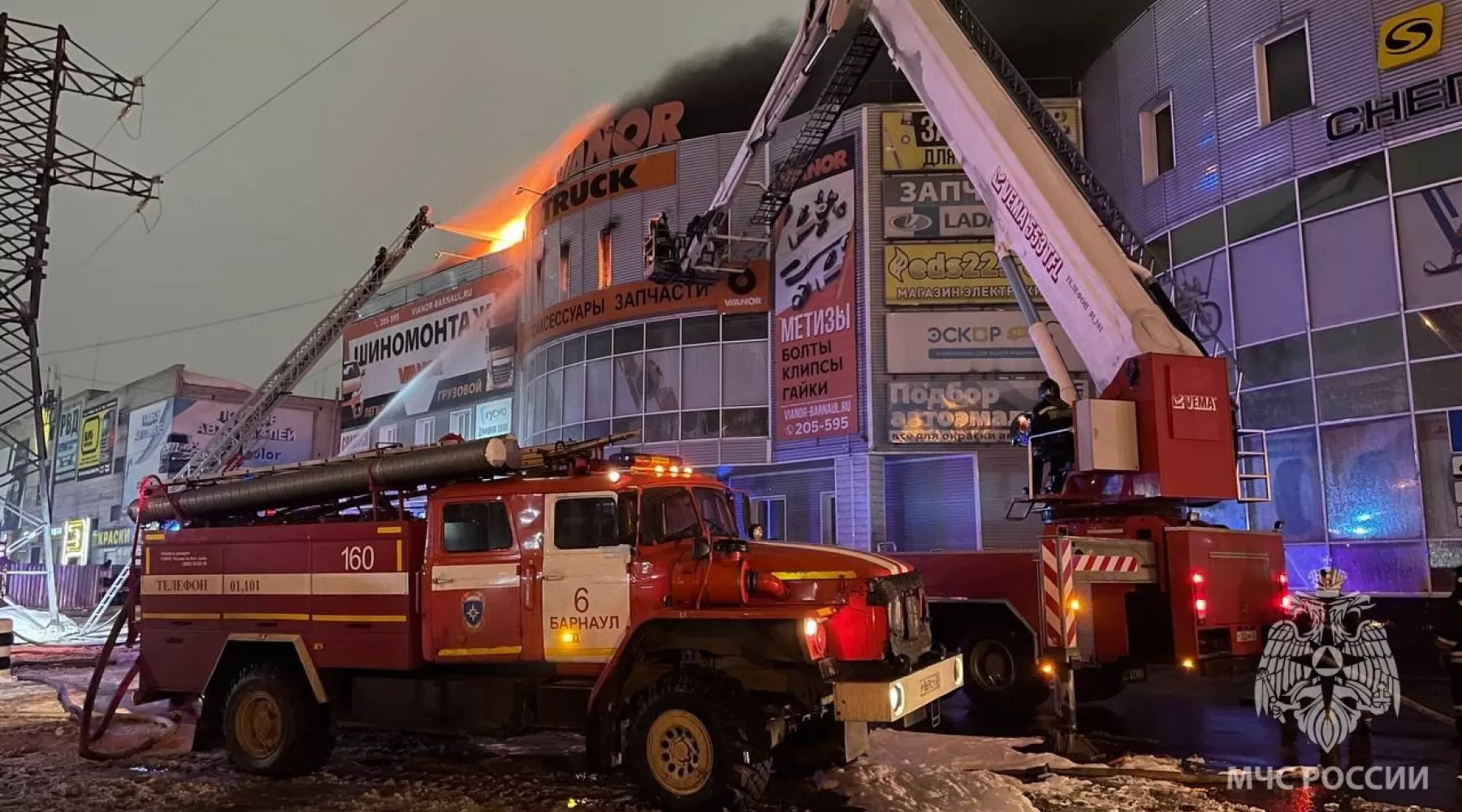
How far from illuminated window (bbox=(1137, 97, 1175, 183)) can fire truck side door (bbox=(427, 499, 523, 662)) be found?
631 inches

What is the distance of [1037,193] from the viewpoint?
415 inches

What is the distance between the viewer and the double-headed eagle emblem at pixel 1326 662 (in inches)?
344

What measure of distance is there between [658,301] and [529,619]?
1634cm

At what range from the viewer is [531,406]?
89.8ft

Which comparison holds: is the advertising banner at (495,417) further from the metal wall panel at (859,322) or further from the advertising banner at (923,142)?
the advertising banner at (923,142)

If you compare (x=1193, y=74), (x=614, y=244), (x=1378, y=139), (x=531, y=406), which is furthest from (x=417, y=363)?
(x=1378, y=139)

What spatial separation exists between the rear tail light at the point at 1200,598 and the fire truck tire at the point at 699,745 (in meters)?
4.44

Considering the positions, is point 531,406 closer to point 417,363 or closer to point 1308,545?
point 417,363

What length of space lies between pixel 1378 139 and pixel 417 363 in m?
31.4

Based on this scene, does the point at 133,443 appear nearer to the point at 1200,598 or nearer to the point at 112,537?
the point at 112,537

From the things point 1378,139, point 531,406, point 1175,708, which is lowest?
point 1175,708

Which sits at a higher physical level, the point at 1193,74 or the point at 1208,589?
the point at 1193,74

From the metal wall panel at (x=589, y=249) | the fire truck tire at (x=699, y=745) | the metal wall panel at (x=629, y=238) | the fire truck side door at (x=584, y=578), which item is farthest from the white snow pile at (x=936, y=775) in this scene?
the metal wall panel at (x=589, y=249)

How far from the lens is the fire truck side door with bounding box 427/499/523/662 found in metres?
7.66
